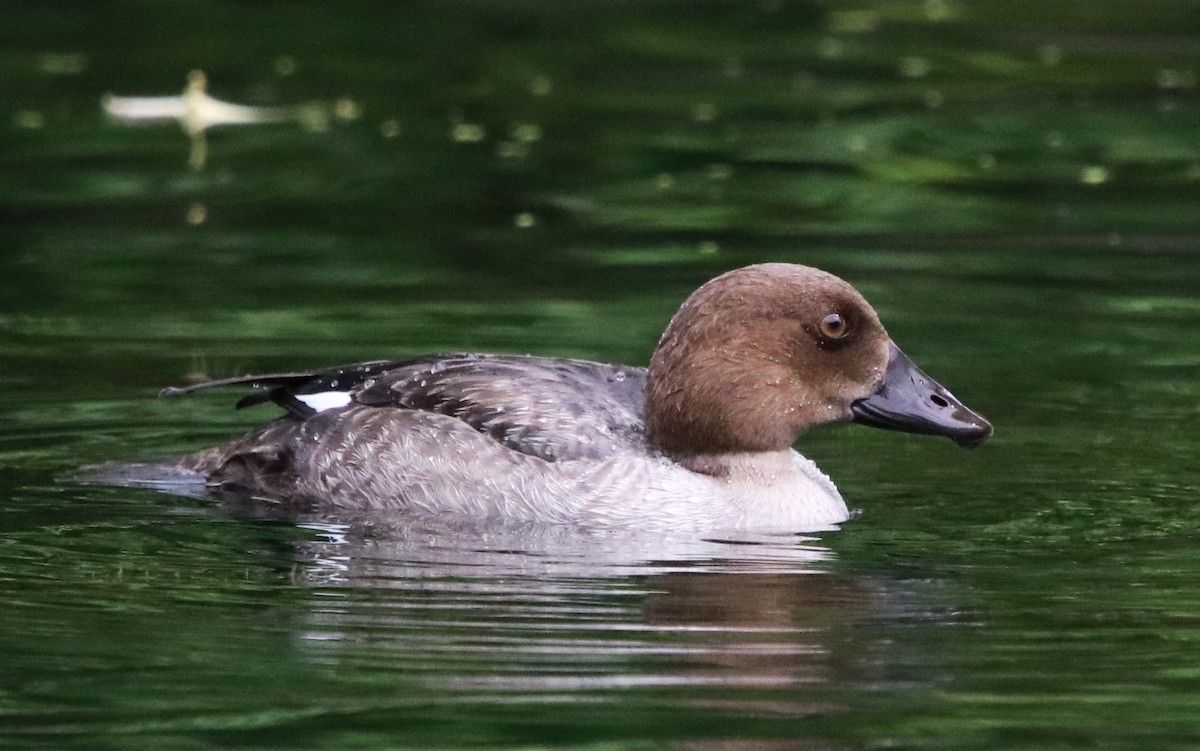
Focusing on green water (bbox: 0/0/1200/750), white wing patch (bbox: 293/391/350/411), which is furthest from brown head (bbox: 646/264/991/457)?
white wing patch (bbox: 293/391/350/411)

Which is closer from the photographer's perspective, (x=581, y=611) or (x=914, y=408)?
(x=581, y=611)

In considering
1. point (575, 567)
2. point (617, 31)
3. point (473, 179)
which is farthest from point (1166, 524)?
point (617, 31)

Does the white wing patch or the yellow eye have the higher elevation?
the yellow eye

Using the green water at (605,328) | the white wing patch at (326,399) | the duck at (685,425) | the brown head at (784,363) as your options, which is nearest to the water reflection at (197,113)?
the green water at (605,328)

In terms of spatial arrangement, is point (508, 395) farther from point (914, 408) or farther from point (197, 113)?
point (197, 113)

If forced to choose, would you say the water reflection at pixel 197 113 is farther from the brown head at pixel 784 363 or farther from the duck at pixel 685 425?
the brown head at pixel 784 363

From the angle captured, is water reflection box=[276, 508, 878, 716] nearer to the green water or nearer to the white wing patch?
the green water

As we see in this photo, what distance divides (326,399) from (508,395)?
87 centimetres

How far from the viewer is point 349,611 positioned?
7.68 m

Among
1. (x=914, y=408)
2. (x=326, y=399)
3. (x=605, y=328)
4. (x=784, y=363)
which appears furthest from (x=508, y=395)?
(x=605, y=328)

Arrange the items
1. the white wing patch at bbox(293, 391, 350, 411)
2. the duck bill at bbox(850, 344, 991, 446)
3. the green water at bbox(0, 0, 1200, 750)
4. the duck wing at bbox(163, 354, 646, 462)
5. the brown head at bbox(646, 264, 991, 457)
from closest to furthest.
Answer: the green water at bbox(0, 0, 1200, 750) < the duck bill at bbox(850, 344, 991, 446) < the brown head at bbox(646, 264, 991, 457) < the duck wing at bbox(163, 354, 646, 462) < the white wing patch at bbox(293, 391, 350, 411)

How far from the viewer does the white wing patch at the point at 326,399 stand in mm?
9844

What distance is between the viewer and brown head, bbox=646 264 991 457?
9195mm

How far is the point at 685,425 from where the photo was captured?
30.6 ft
